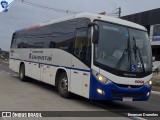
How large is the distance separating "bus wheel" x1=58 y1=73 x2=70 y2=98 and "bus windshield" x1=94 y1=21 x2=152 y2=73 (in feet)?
8.07

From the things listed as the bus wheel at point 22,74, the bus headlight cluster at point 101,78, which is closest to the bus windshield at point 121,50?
the bus headlight cluster at point 101,78

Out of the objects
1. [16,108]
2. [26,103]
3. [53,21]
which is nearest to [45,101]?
[26,103]

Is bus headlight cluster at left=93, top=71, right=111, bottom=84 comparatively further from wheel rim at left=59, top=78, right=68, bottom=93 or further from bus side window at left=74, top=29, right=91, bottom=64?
wheel rim at left=59, top=78, right=68, bottom=93

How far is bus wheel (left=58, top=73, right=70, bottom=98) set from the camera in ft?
45.2

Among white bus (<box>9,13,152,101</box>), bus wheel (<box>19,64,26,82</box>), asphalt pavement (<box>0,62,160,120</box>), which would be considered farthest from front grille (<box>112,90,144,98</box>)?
bus wheel (<box>19,64,26,82</box>)

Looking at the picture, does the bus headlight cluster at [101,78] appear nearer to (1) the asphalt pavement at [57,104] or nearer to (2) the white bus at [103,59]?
(2) the white bus at [103,59]

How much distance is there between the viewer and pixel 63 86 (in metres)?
14.0

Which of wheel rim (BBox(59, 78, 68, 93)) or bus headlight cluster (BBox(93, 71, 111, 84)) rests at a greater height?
bus headlight cluster (BBox(93, 71, 111, 84))

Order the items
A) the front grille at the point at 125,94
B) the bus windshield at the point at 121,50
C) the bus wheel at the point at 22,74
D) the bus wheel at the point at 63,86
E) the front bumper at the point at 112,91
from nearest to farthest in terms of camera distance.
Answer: the front bumper at the point at 112,91
the front grille at the point at 125,94
the bus windshield at the point at 121,50
the bus wheel at the point at 63,86
the bus wheel at the point at 22,74

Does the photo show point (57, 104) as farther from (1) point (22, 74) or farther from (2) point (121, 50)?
(1) point (22, 74)

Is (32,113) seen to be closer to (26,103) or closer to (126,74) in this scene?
(26,103)

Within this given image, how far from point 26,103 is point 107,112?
2.64 metres

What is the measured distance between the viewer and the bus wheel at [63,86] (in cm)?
1377

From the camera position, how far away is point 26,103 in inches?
468
